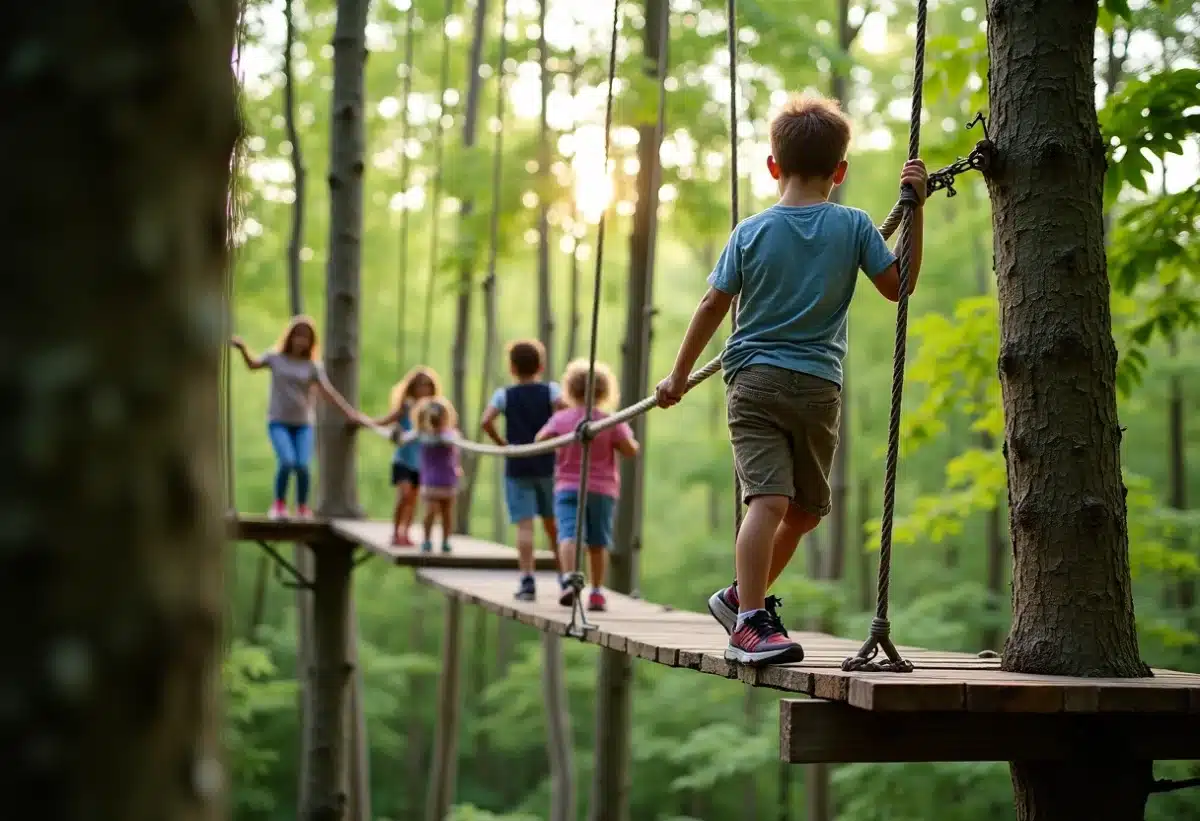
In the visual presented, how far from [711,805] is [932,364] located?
16226 millimetres

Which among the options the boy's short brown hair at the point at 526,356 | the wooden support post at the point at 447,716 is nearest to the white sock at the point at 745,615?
the boy's short brown hair at the point at 526,356

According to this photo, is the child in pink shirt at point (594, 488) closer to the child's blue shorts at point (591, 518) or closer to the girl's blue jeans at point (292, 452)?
the child's blue shorts at point (591, 518)

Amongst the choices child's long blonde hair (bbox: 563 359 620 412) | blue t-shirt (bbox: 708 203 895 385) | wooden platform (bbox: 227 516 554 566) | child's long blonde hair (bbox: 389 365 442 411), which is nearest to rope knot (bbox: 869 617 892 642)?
blue t-shirt (bbox: 708 203 895 385)

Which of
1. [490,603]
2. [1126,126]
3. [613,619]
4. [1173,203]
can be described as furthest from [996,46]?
[490,603]

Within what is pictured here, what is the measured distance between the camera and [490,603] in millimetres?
4855

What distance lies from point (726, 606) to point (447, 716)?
8558 mm

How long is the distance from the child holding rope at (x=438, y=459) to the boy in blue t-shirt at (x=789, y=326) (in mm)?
3833

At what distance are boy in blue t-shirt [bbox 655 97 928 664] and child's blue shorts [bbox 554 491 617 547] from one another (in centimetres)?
226

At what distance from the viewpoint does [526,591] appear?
17.5ft

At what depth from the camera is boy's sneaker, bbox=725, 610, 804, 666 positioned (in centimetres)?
264

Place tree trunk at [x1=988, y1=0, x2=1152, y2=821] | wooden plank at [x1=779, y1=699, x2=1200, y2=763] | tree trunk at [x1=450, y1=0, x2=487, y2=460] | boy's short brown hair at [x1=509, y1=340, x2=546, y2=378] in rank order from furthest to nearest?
tree trunk at [x1=450, y1=0, x2=487, y2=460]
boy's short brown hair at [x1=509, y1=340, x2=546, y2=378]
tree trunk at [x1=988, y1=0, x2=1152, y2=821]
wooden plank at [x1=779, y1=699, x2=1200, y2=763]

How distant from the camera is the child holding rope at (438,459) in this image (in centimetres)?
650

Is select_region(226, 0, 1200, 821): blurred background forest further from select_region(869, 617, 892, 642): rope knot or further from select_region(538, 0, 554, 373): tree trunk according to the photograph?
select_region(869, 617, 892, 642): rope knot

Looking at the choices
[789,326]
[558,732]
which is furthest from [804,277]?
[558,732]
